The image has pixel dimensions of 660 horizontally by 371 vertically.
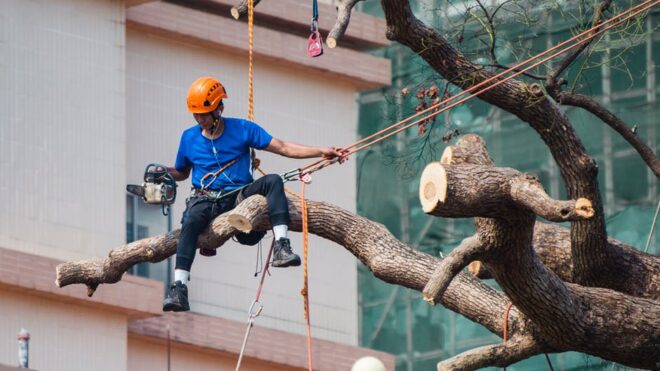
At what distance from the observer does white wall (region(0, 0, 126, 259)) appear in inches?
1081

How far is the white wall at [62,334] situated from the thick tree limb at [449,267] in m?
11.6

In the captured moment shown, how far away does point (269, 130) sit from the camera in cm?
3067

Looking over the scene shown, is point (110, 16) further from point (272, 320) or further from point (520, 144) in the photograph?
point (520, 144)

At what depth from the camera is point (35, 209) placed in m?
27.5

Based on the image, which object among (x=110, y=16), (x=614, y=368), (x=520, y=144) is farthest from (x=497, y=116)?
(x=614, y=368)

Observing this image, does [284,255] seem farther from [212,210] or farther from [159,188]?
[159,188]

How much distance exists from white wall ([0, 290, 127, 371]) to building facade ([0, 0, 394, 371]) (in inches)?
0.7

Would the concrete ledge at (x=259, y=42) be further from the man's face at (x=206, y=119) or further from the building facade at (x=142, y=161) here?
the man's face at (x=206, y=119)

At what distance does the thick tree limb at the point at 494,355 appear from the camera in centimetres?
1652

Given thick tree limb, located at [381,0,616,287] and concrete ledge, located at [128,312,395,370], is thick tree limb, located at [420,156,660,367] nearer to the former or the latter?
thick tree limb, located at [381,0,616,287]

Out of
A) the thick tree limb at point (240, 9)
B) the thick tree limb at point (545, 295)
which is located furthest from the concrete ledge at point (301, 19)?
the thick tree limb at point (545, 295)

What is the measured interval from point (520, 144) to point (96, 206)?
32.7ft

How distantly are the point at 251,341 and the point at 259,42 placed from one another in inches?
160

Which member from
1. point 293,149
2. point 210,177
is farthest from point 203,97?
point 293,149
